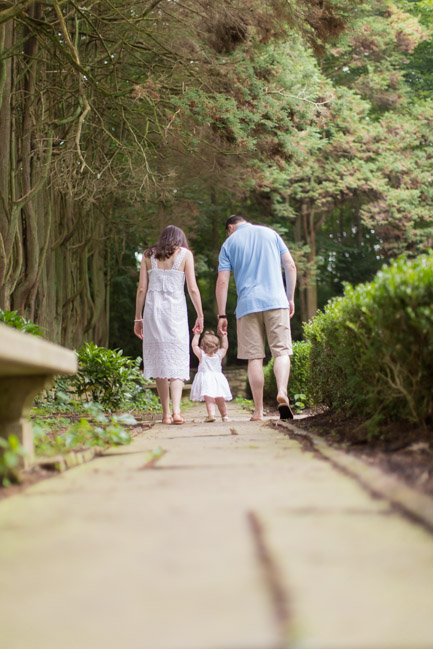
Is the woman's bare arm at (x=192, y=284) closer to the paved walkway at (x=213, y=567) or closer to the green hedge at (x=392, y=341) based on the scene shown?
the green hedge at (x=392, y=341)

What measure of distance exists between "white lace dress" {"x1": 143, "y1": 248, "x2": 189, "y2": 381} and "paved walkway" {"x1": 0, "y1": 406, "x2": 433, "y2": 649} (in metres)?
4.46

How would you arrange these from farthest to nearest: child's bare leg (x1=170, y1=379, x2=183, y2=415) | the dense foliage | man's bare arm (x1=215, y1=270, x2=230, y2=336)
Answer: the dense foliage
man's bare arm (x1=215, y1=270, x2=230, y2=336)
child's bare leg (x1=170, y1=379, x2=183, y2=415)

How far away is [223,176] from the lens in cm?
1520

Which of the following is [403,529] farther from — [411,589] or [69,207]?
[69,207]

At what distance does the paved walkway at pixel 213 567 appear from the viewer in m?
1.24

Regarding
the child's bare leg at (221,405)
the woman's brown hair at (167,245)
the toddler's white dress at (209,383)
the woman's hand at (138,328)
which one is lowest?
the child's bare leg at (221,405)

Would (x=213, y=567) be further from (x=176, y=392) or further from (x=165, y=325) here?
(x=165, y=325)

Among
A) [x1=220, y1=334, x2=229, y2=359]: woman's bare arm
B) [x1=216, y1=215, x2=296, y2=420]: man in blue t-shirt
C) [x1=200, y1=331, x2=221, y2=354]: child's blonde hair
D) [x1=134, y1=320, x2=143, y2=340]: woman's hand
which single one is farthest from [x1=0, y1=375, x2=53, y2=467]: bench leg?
[x1=200, y1=331, x2=221, y2=354]: child's blonde hair

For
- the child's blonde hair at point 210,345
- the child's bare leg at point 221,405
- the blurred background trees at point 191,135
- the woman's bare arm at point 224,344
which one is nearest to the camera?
the woman's bare arm at point 224,344

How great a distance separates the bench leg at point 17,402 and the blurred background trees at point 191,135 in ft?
19.8

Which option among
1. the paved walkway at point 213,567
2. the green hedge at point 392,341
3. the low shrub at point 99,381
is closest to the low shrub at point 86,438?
the paved walkway at point 213,567

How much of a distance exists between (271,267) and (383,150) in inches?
580

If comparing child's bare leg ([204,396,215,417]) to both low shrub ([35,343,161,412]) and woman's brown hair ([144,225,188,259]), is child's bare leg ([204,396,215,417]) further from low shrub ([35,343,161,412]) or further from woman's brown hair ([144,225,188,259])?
woman's brown hair ([144,225,188,259])

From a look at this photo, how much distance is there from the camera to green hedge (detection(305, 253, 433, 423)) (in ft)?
11.2
